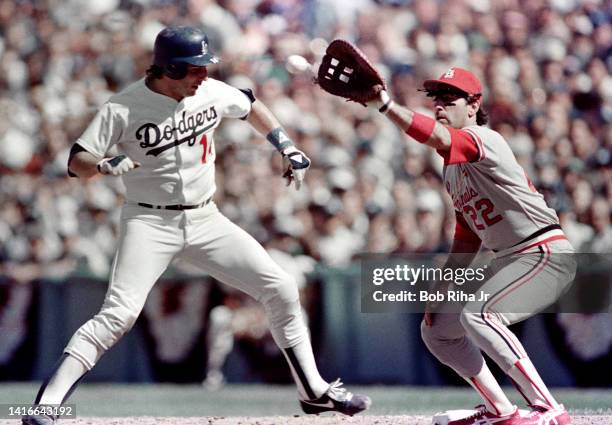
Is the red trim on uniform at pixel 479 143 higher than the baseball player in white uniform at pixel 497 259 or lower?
higher

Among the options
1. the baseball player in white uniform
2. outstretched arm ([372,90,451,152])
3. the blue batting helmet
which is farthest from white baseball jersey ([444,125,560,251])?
the blue batting helmet

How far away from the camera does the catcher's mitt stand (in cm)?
475

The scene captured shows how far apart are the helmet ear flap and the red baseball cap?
1156 millimetres

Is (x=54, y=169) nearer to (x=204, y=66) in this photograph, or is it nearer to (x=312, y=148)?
(x=312, y=148)

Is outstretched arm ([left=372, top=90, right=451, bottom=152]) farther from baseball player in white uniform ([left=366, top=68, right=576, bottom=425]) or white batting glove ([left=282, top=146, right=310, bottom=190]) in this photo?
white batting glove ([left=282, top=146, right=310, bottom=190])

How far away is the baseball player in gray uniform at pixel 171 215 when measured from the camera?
4.82 meters

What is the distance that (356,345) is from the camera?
809 centimetres

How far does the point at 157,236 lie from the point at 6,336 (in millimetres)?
3797

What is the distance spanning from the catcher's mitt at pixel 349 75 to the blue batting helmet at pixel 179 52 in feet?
1.72

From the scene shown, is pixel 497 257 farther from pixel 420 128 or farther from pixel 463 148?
pixel 420 128

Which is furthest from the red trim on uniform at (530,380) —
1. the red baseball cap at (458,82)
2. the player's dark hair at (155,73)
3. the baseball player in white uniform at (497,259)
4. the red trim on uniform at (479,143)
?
the player's dark hair at (155,73)

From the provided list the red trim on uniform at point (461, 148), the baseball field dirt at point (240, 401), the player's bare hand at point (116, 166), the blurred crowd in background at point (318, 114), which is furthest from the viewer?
the blurred crowd in background at point (318, 114)

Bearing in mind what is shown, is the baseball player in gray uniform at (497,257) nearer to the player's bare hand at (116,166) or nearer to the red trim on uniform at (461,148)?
the red trim on uniform at (461,148)

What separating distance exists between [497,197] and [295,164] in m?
0.96
